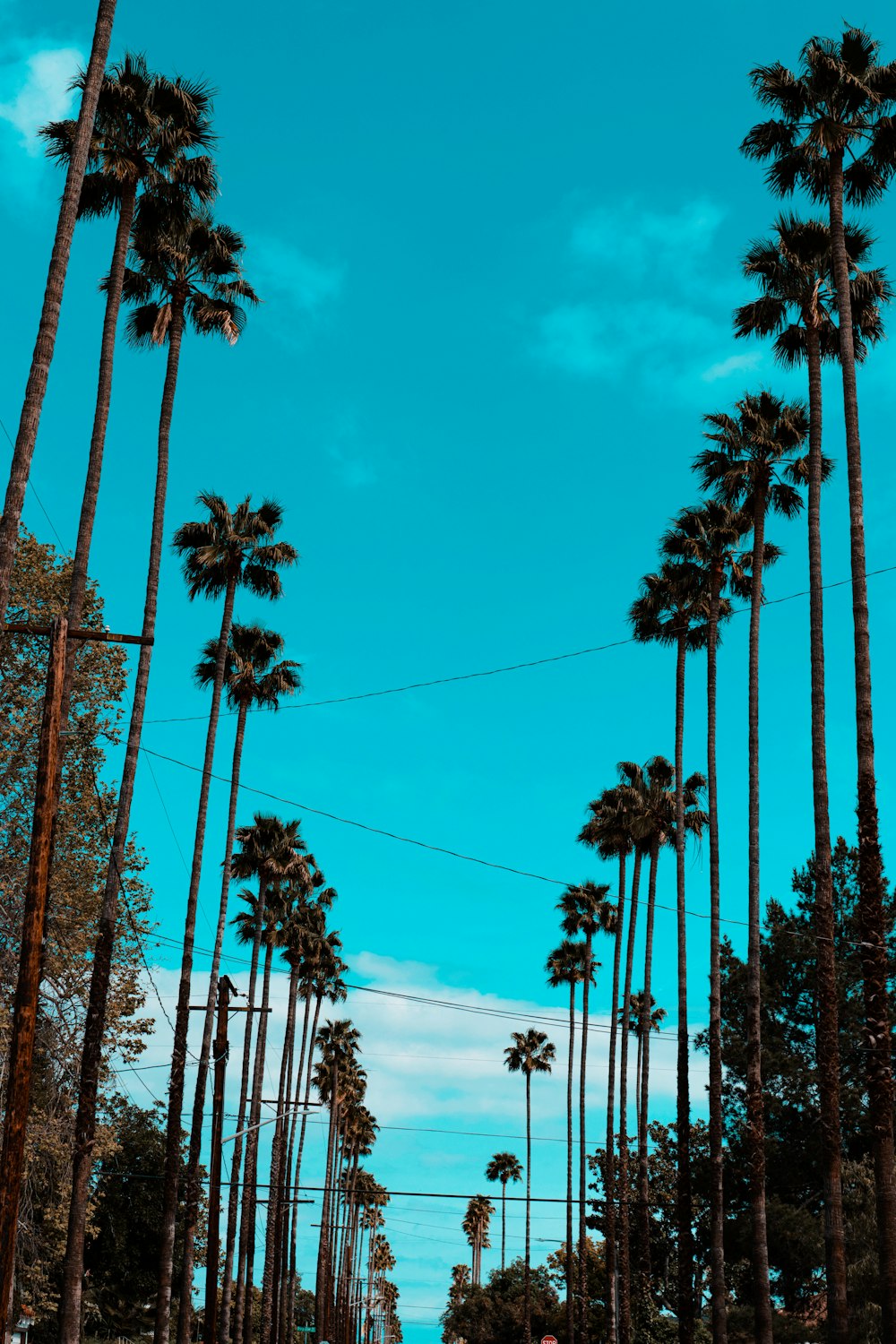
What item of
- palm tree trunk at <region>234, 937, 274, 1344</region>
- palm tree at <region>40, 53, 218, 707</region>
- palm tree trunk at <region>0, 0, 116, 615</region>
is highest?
palm tree at <region>40, 53, 218, 707</region>

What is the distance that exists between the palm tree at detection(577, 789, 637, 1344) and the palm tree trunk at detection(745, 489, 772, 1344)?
1859cm

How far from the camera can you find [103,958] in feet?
85.9

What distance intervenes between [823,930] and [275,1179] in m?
50.9

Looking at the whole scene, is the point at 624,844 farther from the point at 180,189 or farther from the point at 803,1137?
the point at 180,189

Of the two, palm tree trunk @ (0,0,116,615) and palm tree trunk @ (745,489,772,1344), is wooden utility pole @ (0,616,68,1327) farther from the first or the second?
palm tree trunk @ (745,489,772,1344)

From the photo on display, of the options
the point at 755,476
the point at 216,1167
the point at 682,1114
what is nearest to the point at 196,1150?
the point at 216,1167

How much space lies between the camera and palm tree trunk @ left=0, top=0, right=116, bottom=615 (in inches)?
632

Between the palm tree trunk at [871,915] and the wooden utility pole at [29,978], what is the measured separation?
11585 mm

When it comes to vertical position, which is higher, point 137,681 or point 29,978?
point 137,681

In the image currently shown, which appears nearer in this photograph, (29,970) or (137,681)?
(29,970)

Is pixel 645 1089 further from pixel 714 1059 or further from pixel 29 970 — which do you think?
pixel 29 970

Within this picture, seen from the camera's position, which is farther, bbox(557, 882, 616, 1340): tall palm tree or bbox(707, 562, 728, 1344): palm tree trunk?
bbox(557, 882, 616, 1340): tall palm tree

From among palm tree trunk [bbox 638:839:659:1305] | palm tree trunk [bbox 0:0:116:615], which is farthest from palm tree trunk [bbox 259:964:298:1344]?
palm tree trunk [bbox 0:0:116:615]

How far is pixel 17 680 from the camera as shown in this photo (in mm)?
33812
